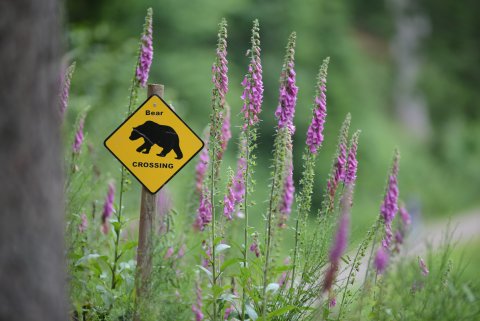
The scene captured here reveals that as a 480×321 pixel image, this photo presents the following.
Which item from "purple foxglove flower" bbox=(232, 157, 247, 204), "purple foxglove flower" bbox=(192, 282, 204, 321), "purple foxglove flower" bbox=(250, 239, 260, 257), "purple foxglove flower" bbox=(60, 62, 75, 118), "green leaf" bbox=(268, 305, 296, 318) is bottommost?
"purple foxglove flower" bbox=(192, 282, 204, 321)

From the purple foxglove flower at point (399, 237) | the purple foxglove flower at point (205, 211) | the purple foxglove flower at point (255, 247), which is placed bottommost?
the purple foxglove flower at point (255, 247)

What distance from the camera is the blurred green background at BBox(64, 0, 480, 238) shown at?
14500mm

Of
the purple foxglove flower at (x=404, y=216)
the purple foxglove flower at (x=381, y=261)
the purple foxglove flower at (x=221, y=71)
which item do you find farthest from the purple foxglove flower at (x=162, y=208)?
the purple foxglove flower at (x=404, y=216)

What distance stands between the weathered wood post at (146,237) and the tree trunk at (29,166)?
47.3 inches

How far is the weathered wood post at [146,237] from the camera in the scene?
4371 millimetres

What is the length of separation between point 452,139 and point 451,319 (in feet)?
79.4

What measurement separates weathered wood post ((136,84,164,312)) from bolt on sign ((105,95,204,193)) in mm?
92

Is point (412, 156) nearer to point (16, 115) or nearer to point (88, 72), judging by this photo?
point (88, 72)

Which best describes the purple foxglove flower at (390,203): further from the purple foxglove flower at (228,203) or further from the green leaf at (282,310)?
the purple foxglove flower at (228,203)

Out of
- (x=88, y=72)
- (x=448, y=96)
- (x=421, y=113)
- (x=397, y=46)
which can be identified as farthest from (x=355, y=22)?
(x=88, y=72)

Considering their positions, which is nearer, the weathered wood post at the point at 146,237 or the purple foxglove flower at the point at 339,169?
the weathered wood post at the point at 146,237

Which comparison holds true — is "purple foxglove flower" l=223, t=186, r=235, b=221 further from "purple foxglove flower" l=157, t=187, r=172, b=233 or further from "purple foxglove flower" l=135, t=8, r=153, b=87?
"purple foxglove flower" l=135, t=8, r=153, b=87

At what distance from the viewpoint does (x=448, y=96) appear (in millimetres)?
26266

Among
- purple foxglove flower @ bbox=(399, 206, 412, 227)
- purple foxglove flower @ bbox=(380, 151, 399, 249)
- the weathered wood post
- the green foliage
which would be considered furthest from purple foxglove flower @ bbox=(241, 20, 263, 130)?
purple foxglove flower @ bbox=(399, 206, 412, 227)
